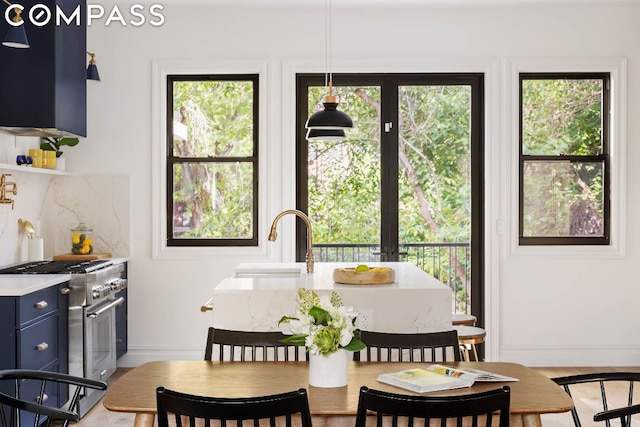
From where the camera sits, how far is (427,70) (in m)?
6.02

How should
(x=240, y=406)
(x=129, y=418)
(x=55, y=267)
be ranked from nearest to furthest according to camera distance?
(x=240, y=406) < (x=129, y=418) < (x=55, y=267)

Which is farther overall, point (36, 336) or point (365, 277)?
point (36, 336)

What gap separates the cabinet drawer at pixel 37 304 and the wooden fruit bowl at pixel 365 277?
1.57 metres

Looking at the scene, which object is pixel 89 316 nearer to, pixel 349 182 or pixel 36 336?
pixel 36 336

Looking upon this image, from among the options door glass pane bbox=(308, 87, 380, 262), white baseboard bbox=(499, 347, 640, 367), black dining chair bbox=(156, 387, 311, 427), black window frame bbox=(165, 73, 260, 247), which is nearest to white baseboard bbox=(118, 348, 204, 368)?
black window frame bbox=(165, 73, 260, 247)

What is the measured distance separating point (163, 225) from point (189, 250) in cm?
27

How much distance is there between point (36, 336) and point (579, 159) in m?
4.13

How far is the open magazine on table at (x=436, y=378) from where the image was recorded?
8.04ft

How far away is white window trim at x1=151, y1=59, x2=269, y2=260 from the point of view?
6.01 metres

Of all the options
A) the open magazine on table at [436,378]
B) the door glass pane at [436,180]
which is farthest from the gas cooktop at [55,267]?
the open magazine on table at [436,378]

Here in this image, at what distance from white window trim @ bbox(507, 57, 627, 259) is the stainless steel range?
3005mm

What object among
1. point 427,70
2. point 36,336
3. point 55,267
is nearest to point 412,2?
point 427,70

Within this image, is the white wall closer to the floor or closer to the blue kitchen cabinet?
the floor

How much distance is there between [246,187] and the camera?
613 cm
